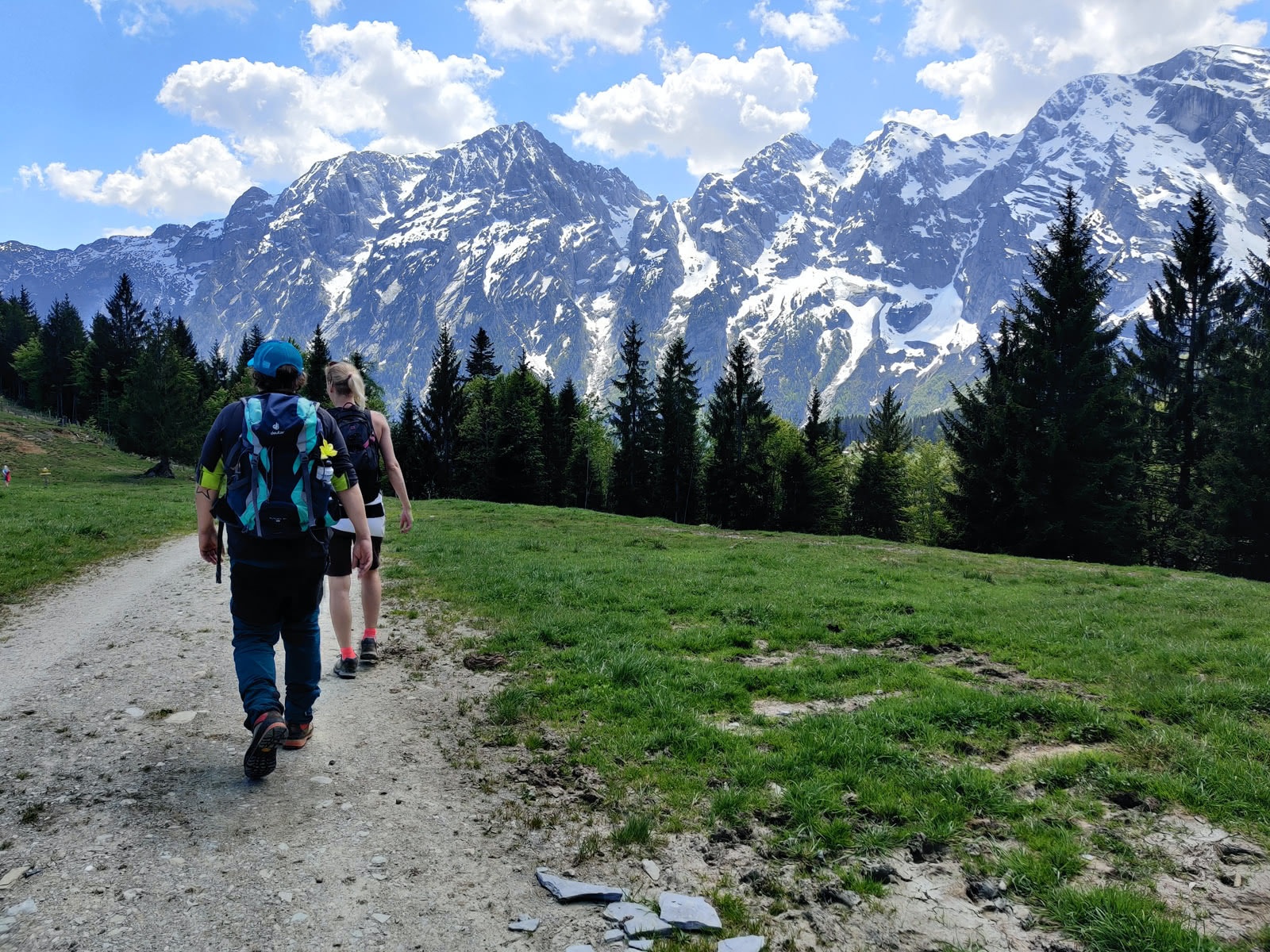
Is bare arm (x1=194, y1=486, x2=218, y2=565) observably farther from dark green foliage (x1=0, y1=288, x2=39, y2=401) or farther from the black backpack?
dark green foliage (x1=0, y1=288, x2=39, y2=401)

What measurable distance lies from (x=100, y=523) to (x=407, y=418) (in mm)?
56070

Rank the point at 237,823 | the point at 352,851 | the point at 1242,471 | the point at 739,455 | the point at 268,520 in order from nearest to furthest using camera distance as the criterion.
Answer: the point at 352,851 < the point at 237,823 < the point at 268,520 < the point at 1242,471 < the point at 739,455

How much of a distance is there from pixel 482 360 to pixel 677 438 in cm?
2526

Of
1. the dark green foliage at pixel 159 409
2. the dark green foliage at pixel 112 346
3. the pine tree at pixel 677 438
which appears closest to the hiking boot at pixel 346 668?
the dark green foliage at pixel 159 409

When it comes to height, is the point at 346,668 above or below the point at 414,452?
below

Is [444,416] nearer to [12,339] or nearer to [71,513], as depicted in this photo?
[71,513]

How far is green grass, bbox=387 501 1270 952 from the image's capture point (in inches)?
193

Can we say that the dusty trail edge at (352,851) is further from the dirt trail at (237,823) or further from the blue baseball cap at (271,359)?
the blue baseball cap at (271,359)

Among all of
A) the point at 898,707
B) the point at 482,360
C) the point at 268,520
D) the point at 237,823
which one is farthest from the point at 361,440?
the point at 482,360

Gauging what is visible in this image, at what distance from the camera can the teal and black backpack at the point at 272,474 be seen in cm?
537

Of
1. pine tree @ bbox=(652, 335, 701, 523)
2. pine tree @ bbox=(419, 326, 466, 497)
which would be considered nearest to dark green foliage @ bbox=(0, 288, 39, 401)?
pine tree @ bbox=(419, 326, 466, 497)

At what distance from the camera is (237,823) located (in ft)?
15.2

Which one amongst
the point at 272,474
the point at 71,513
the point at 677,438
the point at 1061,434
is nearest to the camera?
the point at 272,474

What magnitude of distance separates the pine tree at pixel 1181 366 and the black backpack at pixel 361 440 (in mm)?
43563
